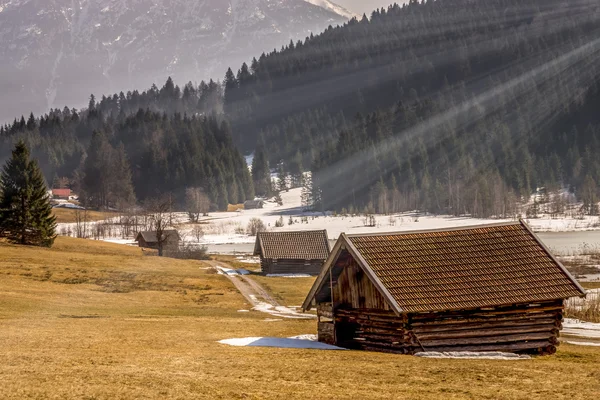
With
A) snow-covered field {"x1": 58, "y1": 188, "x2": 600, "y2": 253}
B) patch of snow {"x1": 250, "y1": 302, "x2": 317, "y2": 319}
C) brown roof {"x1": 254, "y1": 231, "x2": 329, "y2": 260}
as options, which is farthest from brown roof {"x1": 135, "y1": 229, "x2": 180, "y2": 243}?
patch of snow {"x1": 250, "y1": 302, "x2": 317, "y2": 319}

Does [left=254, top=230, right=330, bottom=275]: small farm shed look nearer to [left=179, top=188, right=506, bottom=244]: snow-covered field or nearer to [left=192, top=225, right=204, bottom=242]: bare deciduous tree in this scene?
[left=179, top=188, right=506, bottom=244]: snow-covered field

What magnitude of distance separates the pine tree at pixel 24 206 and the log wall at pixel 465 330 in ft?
199

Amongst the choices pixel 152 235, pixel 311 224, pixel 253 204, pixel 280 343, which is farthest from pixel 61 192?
pixel 280 343

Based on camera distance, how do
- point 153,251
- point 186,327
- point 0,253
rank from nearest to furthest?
point 186,327
point 0,253
point 153,251

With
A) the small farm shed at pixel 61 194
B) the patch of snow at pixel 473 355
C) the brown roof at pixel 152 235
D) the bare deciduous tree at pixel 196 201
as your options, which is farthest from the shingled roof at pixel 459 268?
the small farm shed at pixel 61 194

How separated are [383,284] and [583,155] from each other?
7276 inches

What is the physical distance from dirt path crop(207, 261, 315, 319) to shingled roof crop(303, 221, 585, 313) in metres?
16.8

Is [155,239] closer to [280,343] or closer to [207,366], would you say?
[280,343]

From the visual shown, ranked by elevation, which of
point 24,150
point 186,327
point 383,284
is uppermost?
point 24,150

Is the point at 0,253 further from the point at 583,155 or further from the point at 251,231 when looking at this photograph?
the point at 583,155

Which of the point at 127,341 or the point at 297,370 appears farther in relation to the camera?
the point at 127,341

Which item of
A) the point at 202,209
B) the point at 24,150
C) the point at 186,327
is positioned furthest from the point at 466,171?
the point at 186,327

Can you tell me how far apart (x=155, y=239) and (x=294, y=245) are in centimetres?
3495

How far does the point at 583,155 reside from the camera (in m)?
192
